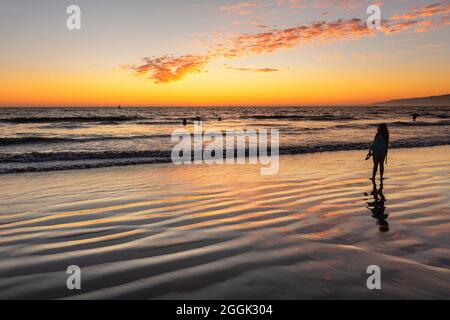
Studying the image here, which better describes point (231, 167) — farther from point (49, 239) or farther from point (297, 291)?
point (297, 291)

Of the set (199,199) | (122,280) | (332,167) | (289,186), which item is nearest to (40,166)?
(199,199)

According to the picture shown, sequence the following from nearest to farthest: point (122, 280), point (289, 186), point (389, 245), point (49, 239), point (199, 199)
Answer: point (122, 280) < point (389, 245) < point (49, 239) < point (199, 199) < point (289, 186)

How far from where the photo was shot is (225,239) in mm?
6043

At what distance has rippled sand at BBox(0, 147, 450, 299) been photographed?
14.2 feet

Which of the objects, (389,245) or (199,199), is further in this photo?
(199,199)

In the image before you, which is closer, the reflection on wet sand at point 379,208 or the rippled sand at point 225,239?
the rippled sand at point 225,239

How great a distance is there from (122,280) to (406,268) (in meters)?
3.60

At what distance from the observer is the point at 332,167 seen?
1515cm

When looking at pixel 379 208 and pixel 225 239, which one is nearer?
pixel 225 239

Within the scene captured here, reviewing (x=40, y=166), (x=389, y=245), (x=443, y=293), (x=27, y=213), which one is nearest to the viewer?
(x=443, y=293)

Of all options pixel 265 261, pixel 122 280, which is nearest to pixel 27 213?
pixel 122 280

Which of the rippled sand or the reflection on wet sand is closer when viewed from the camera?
the rippled sand

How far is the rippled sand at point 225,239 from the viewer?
4.34 m

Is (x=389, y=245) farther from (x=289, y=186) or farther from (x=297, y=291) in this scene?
(x=289, y=186)
